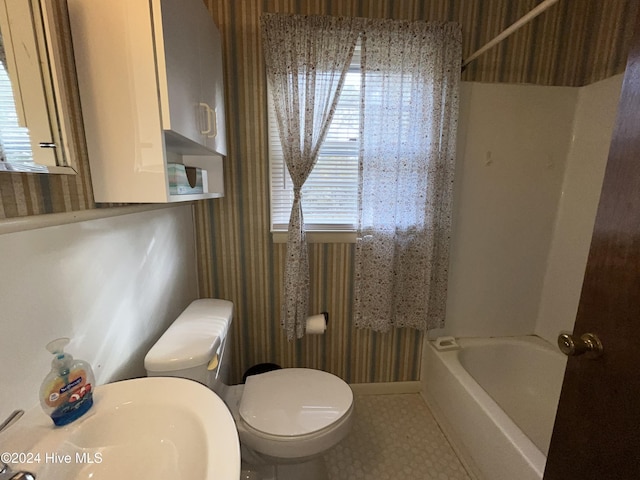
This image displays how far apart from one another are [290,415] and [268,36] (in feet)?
5.55

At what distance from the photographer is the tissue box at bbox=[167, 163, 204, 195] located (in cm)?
89

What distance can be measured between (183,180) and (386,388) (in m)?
1.74

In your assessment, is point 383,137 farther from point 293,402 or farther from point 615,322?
point 293,402

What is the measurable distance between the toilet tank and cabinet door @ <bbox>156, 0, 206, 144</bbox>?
0.67 meters

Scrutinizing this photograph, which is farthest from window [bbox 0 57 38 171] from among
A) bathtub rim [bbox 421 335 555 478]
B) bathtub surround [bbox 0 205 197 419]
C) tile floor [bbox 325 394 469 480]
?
bathtub rim [bbox 421 335 555 478]

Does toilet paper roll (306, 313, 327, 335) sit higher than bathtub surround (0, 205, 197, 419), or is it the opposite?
bathtub surround (0, 205, 197, 419)

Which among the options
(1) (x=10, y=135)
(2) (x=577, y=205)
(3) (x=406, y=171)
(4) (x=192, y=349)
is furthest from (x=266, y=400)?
(2) (x=577, y=205)

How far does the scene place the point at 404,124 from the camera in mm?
1537

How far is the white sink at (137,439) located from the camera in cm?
54

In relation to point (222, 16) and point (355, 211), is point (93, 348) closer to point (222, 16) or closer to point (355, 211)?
point (355, 211)

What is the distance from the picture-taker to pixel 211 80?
1192mm

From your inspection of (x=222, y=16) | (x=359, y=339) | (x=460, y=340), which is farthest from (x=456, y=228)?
(x=222, y=16)

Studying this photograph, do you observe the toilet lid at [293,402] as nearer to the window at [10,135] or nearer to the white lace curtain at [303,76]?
the white lace curtain at [303,76]

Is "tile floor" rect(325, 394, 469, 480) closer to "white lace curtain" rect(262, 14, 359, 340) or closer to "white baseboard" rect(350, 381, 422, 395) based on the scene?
"white baseboard" rect(350, 381, 422, 395)
